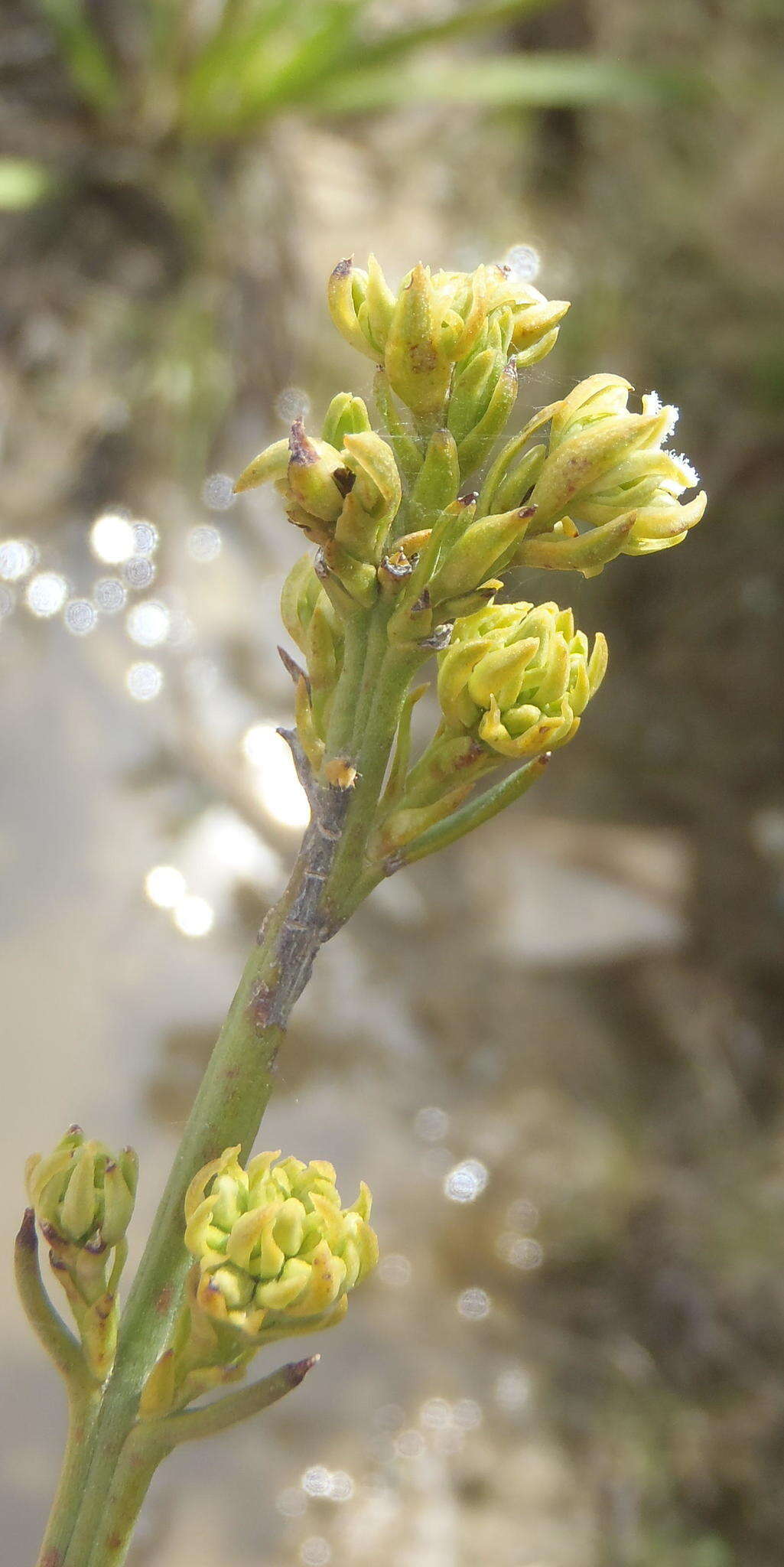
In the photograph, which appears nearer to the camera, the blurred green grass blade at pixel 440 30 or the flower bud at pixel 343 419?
the flower bud at pixel 343 419

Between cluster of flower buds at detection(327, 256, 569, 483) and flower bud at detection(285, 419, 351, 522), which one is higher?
cluster of flower buds at detection(327, 256, 569, 483)

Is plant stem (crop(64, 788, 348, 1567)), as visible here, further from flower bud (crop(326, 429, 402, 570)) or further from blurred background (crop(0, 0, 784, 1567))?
blurred background (crop(0, 0, 784, 1567))

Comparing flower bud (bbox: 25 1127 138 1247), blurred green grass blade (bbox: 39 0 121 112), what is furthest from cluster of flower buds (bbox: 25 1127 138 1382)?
blurred green grass blade (bbox: 39 0 121 112)

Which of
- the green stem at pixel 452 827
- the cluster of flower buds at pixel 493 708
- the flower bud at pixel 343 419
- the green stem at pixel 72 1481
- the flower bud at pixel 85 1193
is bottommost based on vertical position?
the green stem at pixel 72 1481

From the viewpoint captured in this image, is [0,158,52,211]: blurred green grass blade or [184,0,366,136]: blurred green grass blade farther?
[184,0,366,136]: blurred green grass blade

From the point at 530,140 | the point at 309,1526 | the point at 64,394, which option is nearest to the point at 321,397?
the point at 64,394

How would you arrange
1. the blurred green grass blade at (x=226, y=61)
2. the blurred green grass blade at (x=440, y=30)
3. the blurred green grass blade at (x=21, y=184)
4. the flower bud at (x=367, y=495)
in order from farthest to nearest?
the blurred green grass blade at (x=440, y=30) → the blurred green grass blade at (x=226, y=61) → the blurred green grass blade at (x=21, y=184) → the flower bud at (x=367, y=495)

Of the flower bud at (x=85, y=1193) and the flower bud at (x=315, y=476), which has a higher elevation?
the flower bud at (x=315, y=476)

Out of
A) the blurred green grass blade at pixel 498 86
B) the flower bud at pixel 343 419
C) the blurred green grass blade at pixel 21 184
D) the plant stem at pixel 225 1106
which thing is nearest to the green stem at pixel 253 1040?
the plant stem at pixel 225 1106

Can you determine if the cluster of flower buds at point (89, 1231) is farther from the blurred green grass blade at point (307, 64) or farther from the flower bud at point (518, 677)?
the blurred green grass blade at point (307, 64)
